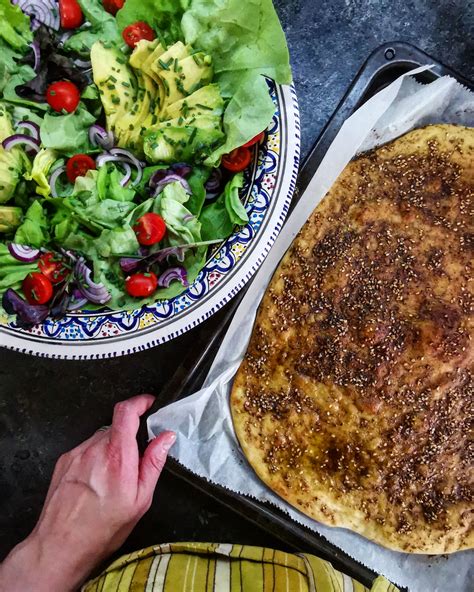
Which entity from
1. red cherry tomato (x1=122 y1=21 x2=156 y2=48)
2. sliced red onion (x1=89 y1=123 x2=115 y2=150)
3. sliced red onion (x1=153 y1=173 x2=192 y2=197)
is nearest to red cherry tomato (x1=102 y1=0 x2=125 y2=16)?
red cherry tomato (x1=122 y1=21 x2=156 y2=48)

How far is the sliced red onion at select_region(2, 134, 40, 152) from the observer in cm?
202

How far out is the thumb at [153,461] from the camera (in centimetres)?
216

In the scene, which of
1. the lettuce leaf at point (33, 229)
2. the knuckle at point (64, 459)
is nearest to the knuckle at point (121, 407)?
the knuckle at point (64, 459)

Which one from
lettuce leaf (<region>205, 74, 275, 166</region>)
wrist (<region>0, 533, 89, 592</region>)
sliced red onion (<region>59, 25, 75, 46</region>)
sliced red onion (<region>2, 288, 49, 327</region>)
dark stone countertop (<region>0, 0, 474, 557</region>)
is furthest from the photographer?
dark stone countertop (<region>0, 0, 474, 557</region>)

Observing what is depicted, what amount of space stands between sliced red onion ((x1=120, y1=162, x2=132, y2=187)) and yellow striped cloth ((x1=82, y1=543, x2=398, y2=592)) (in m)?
1.22

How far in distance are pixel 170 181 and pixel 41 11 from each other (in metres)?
0.69

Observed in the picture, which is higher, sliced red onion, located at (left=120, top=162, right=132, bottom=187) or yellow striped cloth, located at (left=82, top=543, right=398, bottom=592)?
sliced red onion, located at (left=120, top=162, right=132, bottom=187)

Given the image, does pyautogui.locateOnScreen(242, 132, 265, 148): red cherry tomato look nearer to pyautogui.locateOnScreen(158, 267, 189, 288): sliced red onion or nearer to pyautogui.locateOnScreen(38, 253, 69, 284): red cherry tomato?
pyautogui.locateOnScreen(158, 267, 189, 288): sliced red onion

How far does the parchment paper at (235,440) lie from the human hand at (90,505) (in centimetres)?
9

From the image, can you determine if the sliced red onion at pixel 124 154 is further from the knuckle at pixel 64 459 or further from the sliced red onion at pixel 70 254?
the knuckle at pixel 64 459

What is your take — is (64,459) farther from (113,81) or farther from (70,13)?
(70,13)

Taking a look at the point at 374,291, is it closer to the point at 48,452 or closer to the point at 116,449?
the point at 116,449

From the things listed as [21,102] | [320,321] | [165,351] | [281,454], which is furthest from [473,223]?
[21,102]

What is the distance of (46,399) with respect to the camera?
2.53 m
